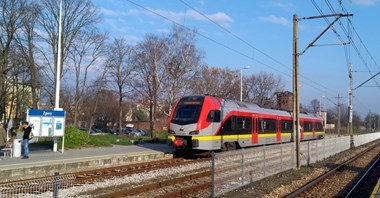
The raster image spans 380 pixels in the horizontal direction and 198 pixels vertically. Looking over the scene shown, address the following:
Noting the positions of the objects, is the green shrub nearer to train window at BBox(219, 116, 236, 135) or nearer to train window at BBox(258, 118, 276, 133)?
train window at BBox(219, 116, 236, 135)

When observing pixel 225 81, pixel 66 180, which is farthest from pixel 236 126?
pixel 225 81

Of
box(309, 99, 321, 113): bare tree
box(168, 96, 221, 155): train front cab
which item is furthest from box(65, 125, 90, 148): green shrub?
box(309, 99, 321, 113): bare tree

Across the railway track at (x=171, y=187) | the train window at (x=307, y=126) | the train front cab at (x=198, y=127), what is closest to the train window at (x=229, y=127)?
the train front cab at (x=198, y=127)

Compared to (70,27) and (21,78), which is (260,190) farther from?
(21,78)

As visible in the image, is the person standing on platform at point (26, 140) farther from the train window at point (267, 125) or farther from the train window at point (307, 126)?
the train window at point (307, 126)

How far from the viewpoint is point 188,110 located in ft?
69.1

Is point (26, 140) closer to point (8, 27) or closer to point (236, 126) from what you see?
point (236, 126)

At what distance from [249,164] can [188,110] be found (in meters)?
9.07

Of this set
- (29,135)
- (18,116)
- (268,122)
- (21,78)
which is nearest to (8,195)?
(29,135)

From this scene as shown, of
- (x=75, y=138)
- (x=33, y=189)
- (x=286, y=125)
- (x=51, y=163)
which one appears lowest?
(x=51, y=163)

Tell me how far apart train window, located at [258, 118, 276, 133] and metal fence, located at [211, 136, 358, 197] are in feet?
20.3

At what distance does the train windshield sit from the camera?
67.6 feet

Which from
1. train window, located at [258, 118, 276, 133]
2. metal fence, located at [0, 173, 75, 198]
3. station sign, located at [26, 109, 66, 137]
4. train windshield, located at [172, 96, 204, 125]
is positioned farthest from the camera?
train window, located at [258, 118, 276, 133]

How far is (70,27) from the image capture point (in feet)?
155
